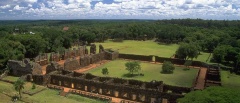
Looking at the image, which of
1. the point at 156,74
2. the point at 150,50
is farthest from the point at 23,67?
the point at 150,50

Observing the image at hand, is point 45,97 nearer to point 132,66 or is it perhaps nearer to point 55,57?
point 132,66

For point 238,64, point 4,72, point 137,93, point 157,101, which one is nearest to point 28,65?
point 4,72

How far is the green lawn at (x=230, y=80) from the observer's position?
41828 millimetres

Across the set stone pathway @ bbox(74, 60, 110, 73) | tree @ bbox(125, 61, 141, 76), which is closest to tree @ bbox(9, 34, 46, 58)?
stone pathway @ bbox(74, 60, 110, 73)

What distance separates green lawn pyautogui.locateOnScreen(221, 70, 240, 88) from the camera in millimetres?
41828

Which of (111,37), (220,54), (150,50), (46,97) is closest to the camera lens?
→ (46,97)

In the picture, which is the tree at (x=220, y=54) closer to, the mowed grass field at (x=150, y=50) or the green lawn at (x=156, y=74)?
the mowed grass field at (x=150, y=50)

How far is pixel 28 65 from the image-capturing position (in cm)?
4206

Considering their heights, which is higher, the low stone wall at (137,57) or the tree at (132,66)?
the tree at (132,66)

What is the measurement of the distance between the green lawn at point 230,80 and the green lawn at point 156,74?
5668mm

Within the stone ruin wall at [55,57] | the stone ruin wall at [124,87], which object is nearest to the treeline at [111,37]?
the stone ruin wall at [55,57]

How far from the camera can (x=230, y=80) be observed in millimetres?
45438

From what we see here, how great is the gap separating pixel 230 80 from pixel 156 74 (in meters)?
14.5

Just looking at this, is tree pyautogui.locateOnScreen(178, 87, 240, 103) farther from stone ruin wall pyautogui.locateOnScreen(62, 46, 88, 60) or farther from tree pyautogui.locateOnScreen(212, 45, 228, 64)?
stone ruin wall pyautogui.locateOnScreen(62, 46, 88, 60)
